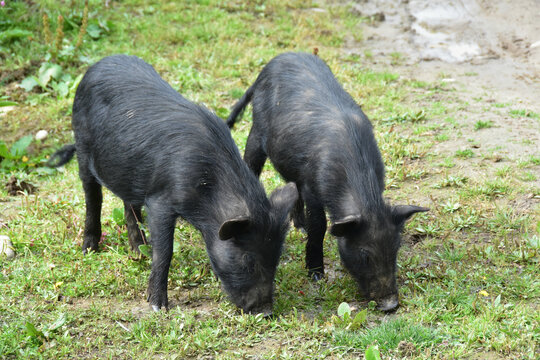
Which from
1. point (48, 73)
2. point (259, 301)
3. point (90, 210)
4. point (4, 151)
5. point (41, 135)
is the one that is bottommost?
point (41, 135)

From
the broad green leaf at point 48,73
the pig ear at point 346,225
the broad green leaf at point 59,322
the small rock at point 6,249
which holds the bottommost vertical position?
the broad green leaf at point 48,73

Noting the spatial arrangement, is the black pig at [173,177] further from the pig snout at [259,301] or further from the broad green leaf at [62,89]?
the broad green leaf at [62,89]

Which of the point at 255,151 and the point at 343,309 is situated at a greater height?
the point at 255,151

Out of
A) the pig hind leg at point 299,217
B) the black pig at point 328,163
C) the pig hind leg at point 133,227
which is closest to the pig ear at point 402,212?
the black pig at point 328,163

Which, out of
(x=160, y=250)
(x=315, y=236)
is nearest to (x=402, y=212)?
(x=315, y=236)

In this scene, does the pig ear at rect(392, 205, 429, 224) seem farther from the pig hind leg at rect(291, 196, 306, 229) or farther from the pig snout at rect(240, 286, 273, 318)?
the pig hind leg at rect(291, 196, 306, 229)

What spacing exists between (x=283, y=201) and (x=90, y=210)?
2166 millimetres

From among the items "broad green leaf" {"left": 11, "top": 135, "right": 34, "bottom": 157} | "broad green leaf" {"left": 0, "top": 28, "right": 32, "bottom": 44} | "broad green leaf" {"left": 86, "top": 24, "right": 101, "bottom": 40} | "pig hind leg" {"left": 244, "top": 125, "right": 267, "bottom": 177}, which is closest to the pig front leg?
"pig hind leg" {"left": 244, "top": 125, "right": 267, "bottom": 177}

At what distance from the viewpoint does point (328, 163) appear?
17.9ft

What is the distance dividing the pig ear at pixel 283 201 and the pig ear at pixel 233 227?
0.30 m

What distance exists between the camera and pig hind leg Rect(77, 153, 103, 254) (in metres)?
6.08

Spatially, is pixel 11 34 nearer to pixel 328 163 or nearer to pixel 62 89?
pixel 62 89

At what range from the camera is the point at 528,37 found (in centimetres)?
1180

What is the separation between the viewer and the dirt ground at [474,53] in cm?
831
